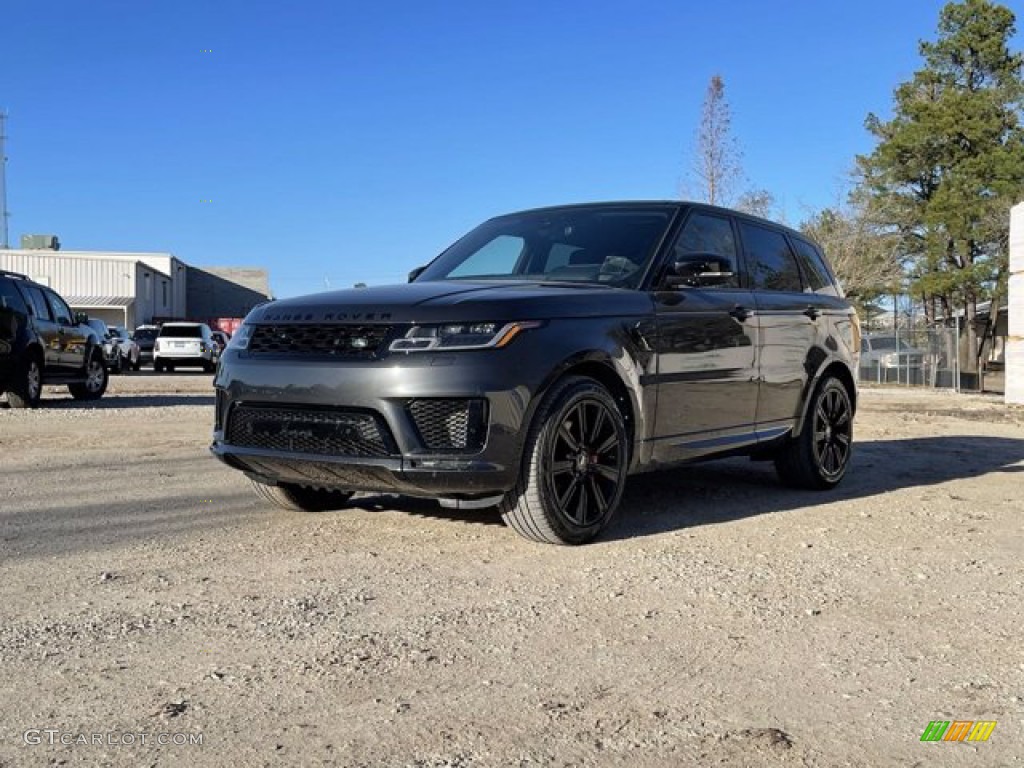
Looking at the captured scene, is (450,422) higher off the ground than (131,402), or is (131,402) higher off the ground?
(450,422)

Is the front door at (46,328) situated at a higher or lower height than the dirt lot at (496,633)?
higher

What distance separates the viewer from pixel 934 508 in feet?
19.7

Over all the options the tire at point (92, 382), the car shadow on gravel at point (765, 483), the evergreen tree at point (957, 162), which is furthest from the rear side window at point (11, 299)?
the evergreen tree at point (957, 162)

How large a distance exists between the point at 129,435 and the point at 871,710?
8.40 metres

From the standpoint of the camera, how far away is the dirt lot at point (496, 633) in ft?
8.14

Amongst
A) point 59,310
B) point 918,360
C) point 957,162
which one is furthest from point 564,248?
point 957,162

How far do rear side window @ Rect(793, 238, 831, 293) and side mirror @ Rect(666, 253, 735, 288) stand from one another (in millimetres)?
1881

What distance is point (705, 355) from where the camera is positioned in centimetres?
545

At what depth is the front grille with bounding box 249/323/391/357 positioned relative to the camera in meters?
4.38

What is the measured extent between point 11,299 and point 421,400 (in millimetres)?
9994

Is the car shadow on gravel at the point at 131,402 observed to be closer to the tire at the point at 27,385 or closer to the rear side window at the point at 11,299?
the tire at the point at 27,385

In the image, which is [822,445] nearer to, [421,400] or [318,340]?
[421,400]

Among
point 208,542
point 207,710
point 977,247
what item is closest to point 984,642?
point 207,710

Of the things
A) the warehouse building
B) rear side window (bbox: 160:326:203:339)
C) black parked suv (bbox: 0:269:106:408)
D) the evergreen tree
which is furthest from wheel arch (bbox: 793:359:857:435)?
the warehouse building
